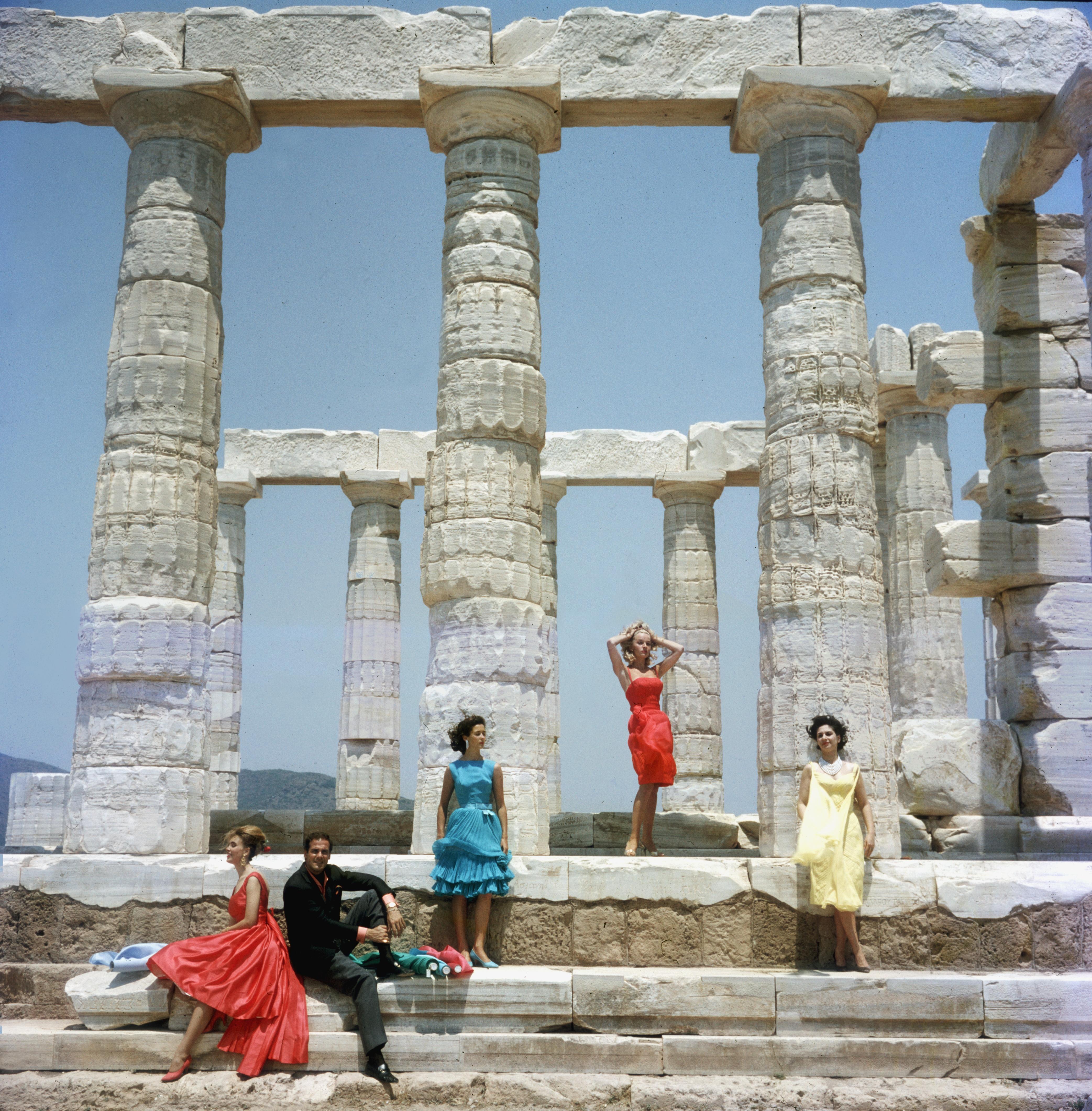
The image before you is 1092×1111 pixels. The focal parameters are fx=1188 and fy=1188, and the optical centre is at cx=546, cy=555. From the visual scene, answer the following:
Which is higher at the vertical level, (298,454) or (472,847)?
(298,454)

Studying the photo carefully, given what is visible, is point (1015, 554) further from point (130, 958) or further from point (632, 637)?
point (130, 958)

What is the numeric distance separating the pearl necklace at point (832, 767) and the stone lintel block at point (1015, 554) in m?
4.66

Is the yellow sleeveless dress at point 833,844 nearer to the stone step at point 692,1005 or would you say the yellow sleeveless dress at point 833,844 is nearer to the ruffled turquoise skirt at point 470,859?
the stone step at point 692,1005

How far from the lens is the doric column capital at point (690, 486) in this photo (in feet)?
61.3

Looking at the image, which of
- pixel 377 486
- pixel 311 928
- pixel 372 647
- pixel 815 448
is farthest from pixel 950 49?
pixel 372 647

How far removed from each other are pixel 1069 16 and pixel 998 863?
24.8 ft

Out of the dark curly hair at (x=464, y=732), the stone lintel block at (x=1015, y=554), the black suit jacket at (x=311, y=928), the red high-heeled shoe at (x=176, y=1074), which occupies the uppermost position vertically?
the stone lintel block at (x=1015, y=554)

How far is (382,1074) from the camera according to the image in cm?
698

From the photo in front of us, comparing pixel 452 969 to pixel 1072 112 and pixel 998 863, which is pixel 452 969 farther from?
pixel 1072 112

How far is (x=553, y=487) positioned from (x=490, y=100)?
898 cm

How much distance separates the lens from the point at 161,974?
7.22 meters

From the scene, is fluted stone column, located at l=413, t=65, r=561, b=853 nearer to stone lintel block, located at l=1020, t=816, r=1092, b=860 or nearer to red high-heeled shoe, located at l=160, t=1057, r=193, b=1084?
red high-heeled shoe, located at l=160, t=1057, r=193, b=1084

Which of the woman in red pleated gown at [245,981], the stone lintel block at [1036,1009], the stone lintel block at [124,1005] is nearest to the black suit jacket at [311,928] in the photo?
the woman in red pleated gown at [245,981]

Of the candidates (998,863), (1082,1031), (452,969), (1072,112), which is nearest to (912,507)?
(1072,112)
